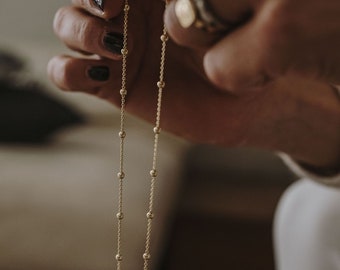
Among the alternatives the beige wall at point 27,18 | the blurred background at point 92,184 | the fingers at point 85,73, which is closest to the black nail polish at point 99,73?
the fingers at point 85,73

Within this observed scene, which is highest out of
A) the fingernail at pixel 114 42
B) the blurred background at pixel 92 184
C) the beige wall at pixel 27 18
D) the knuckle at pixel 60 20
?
the beige wall at pixel 27 18

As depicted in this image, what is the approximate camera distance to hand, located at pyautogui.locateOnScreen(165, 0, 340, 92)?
33 centimetres

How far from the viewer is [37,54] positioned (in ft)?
6.76

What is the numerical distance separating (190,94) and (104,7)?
198 mm

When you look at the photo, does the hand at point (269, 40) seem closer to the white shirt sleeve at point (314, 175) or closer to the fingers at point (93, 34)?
the fingers at point (93, 34)

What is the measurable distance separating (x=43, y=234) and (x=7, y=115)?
2.15 ft

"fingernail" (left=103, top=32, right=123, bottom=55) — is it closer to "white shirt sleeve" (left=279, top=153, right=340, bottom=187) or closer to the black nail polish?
the black nail polish

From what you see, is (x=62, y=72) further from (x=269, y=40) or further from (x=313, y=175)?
(x=313, y=175)

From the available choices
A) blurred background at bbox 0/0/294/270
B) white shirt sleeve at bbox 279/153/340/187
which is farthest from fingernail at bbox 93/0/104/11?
blurred background at bbox 0/0/294/270

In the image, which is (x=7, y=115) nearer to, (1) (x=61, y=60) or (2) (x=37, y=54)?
(2) (x=37, y=54)

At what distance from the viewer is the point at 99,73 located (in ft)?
1.93

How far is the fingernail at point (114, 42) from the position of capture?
53 cm

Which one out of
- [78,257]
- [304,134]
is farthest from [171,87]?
[78,257]

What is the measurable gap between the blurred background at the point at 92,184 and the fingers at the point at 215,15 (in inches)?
27.3
